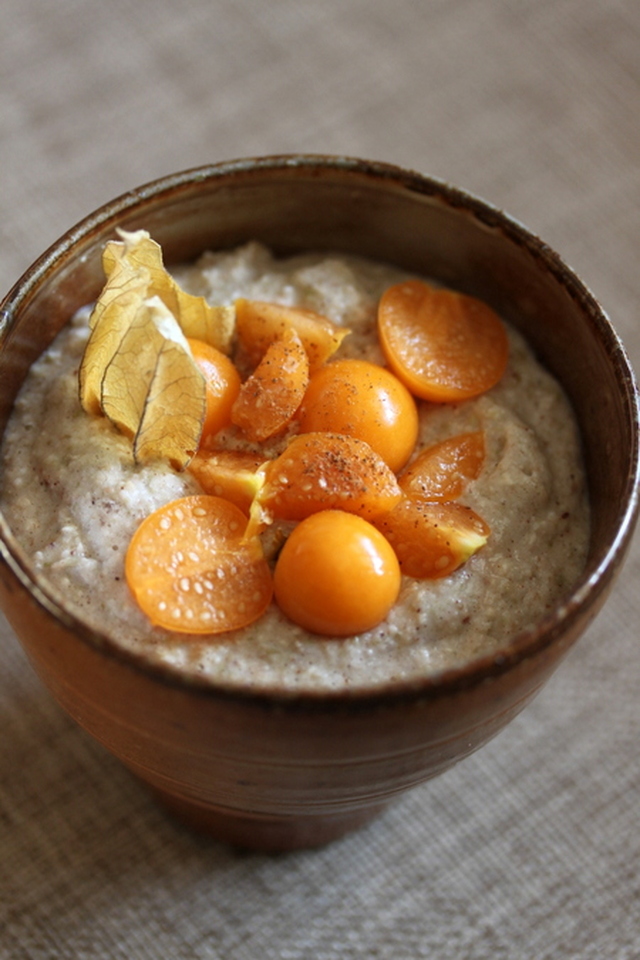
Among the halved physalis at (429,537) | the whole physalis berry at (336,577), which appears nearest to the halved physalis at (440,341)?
the halved physalis at (429,537)

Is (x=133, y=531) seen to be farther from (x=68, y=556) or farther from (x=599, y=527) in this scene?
(x=599, y=527)

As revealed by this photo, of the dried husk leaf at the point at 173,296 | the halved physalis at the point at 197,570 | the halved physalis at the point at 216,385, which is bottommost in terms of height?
the halved physalis at the point at 197,570

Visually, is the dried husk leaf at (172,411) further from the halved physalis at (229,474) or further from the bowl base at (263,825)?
the bowl base at (263,825)

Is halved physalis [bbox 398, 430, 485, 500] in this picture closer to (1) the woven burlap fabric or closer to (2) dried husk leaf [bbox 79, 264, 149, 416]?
(2) dried husk leaf [bbox 79, 264, 149, 416]

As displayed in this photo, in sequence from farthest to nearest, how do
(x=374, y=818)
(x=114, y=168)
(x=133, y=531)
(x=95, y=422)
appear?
(x=114, y=168), (x=374, y=818), (x=95, y=422), (x=133, y=531)

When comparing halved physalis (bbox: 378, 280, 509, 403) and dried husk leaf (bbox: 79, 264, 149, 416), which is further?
halved physalis (bbox: 378, 280, 509, 403)

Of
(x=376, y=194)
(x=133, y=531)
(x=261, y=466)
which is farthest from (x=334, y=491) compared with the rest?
(x=376, y=194)

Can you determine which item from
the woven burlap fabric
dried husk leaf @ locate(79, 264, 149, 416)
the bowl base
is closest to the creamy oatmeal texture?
dried husk leaf @ locate(79, 264, 149, 416)
